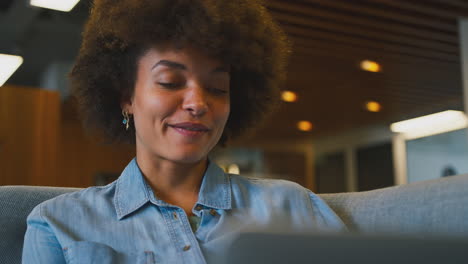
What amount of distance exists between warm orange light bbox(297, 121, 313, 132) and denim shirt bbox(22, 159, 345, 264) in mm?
7390

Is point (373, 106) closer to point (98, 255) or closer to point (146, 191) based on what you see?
point (146, 191)

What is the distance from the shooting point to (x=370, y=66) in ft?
17.8

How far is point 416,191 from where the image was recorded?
3.50ft

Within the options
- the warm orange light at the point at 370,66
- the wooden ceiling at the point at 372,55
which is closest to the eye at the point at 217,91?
the wooden ceiling at the point at 372,55

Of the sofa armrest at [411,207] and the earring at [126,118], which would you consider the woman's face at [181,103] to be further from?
the sofa armrest at [411,207]

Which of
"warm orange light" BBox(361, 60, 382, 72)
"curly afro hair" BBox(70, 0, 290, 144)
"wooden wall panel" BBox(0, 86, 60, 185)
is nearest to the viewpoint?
A: "curly afro hair" BBox(70, 0, 290, 144)

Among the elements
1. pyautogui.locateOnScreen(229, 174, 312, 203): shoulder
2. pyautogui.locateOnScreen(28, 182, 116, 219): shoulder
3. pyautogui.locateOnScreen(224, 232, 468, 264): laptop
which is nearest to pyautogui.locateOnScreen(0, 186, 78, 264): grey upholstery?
pyautogui.locateOnScreen(28, 182, 116, 219): shoulder

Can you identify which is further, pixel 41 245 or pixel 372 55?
pixel 372 55

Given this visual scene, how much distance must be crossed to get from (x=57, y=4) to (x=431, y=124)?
5.69 m

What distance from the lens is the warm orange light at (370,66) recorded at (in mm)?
5314

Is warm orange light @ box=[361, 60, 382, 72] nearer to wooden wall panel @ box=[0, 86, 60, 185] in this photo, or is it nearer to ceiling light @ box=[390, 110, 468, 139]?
ceiling light @ box=[390, 110, 468, 139]

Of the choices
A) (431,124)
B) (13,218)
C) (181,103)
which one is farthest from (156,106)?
(431,124)

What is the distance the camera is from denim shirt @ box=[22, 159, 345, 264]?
1.05 meters

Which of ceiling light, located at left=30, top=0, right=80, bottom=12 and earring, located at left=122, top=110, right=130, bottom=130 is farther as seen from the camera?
ceiling light, located at left=30, top=0, right=80, bottom=12
